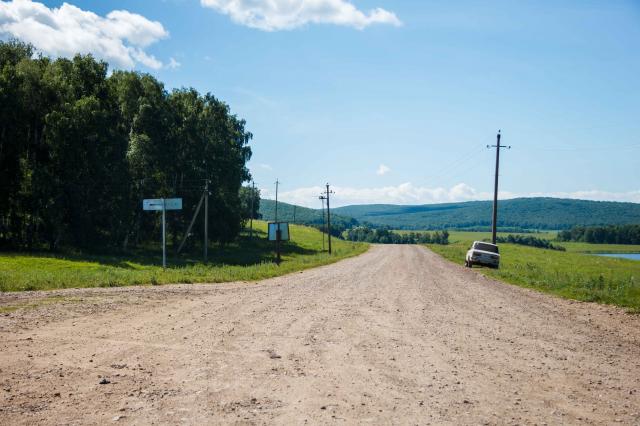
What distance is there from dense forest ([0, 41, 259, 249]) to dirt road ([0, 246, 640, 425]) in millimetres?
29132

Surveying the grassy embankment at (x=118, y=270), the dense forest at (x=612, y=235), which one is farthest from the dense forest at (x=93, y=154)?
the dense forest at (x=612, y=235)

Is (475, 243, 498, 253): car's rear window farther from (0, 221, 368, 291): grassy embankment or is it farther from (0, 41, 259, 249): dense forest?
(0, 41, 259, 249): dense forest

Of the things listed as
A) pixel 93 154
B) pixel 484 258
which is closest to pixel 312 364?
pixel 484 258

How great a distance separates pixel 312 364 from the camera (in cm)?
708

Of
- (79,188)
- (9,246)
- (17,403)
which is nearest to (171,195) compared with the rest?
(79,188)

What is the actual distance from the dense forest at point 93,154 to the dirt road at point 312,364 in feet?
95.6

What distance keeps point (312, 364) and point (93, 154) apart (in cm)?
3879

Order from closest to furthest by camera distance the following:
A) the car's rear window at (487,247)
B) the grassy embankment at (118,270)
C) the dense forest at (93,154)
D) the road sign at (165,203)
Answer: the grassy embankment at (118,270) → the road sign at (165,203) → the car's rear window at (487,247) → the dense forest at (93,154)

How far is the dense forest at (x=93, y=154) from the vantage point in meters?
38.0

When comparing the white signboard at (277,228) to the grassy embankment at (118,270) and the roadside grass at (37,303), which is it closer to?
the grassy embankment at (118,270)

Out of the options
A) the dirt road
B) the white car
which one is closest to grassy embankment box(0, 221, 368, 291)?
the dirt road

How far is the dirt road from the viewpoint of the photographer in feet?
17.2

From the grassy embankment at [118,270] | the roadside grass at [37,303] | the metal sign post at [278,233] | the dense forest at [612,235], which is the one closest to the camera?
the roadside grass at [37,303]

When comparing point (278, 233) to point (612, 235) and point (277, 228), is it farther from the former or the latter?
point (612, 235)
